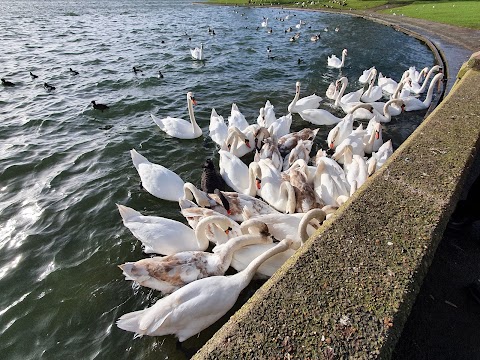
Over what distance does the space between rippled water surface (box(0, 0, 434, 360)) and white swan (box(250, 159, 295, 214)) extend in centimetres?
187

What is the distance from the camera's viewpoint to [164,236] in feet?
17.0

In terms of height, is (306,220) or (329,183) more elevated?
(306,220)

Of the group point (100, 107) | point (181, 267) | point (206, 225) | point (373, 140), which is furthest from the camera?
point (100, 107)

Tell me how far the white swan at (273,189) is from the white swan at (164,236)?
186 centimetres

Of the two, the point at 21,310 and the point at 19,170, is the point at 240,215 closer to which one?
the point at 21,310

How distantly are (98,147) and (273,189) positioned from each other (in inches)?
222

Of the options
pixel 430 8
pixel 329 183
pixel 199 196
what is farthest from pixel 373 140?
pixel 430 8

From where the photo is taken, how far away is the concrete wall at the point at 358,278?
104 inches

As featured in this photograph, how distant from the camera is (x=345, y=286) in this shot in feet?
9.93

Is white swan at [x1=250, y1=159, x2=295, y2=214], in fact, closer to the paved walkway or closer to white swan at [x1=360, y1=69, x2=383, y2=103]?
the paved walkway

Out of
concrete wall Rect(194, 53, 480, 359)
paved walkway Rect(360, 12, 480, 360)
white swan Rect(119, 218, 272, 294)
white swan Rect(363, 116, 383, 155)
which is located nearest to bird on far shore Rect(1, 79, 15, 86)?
white swan Rect(119, 218, 272, 294)

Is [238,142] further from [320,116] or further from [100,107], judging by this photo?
[100,107]

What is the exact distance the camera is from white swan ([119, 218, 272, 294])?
14.7 ft

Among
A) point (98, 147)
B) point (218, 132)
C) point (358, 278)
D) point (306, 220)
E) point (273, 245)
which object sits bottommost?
point (98, 147)
